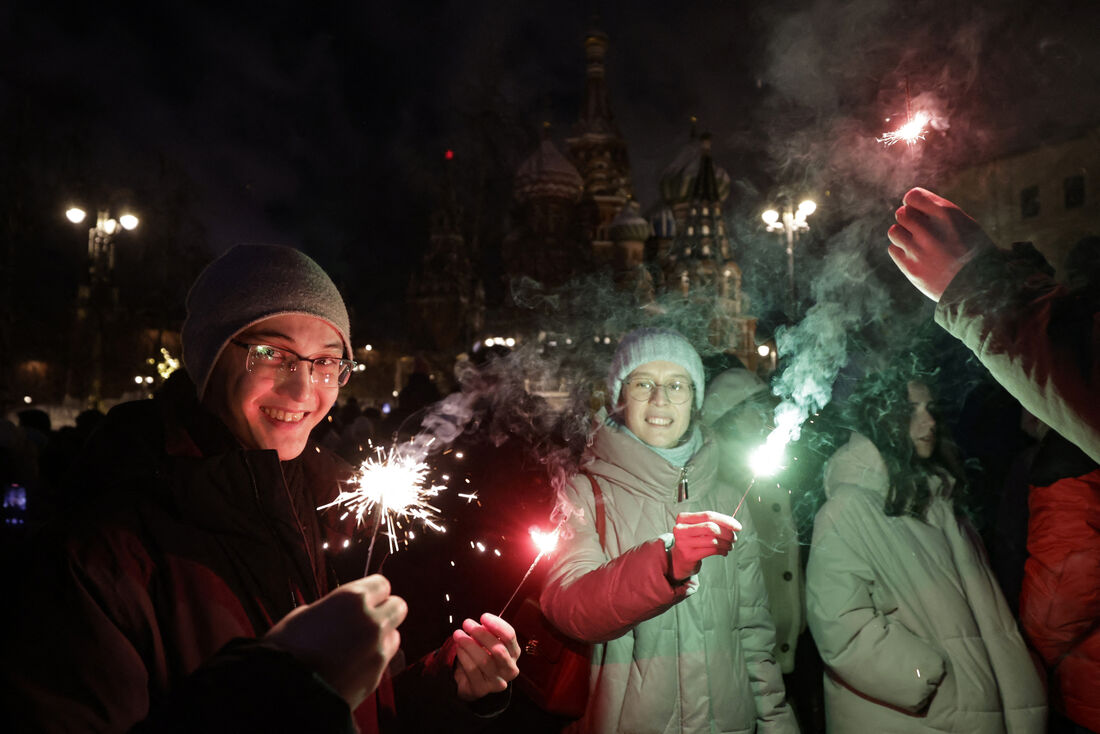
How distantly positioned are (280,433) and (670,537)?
4.94ft

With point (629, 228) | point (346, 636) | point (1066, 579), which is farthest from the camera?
point (629, 228)

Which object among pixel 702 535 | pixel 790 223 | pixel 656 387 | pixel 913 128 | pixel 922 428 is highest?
pixel 790 223

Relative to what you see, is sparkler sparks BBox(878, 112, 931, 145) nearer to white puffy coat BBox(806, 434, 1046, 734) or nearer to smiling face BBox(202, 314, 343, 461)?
white puffy coat BBox(806, 434, 1046, 734)

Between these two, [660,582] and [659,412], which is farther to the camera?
[659,412]

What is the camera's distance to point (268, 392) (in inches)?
73.7

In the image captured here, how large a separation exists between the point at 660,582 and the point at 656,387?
1.18 meters

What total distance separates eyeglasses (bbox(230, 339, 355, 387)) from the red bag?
159 centimetres

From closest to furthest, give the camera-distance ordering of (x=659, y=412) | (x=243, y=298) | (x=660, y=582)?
1. (x=243, y=298)
2. (x=660, y=582)
3. (x=659, y=412)

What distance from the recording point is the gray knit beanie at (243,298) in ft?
5.98

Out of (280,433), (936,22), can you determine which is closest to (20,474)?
(280,433)

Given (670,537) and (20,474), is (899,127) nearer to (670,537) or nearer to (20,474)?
(670,537)

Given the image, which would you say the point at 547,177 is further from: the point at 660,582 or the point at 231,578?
the point at 231,578

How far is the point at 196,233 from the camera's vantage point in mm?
26219

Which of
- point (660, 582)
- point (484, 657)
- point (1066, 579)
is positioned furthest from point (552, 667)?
point (1066, 579)
